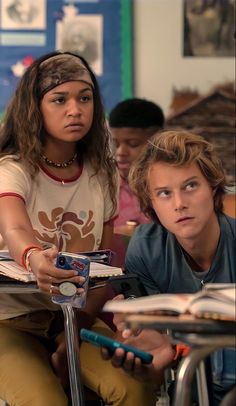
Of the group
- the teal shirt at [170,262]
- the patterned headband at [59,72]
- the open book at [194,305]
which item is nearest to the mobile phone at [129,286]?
the teal shirt at [170,262]

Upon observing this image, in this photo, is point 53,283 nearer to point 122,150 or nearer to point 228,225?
point 228,225

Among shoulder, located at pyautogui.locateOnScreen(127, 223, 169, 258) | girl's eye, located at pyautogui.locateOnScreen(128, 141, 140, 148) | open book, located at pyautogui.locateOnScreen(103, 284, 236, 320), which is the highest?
open book, located at pyautogui.locateOnScreen(103, 284, 236, 320)

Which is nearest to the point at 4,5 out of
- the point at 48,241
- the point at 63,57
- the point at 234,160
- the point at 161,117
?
the point at 161,117

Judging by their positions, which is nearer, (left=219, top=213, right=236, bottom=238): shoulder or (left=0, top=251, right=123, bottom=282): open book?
(left=0, top=251, right=123, bottom=282): open book

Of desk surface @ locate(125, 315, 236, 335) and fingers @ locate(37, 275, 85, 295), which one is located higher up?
desk surface @ locate(125, 315, 236, 335)

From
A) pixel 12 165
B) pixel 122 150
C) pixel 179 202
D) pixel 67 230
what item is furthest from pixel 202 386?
pixel 122 150

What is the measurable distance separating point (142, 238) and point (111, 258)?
0.29 feet

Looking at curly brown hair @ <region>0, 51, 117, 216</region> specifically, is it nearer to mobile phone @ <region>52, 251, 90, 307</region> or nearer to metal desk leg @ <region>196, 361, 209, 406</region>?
mobile phone @ <region>52, 251, 90, 307</region>

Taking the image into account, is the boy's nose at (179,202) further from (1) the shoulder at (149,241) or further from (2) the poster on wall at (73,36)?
(2) the poster on wall at (73,36)

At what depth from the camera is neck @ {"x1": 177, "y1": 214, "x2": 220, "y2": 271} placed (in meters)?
1.95

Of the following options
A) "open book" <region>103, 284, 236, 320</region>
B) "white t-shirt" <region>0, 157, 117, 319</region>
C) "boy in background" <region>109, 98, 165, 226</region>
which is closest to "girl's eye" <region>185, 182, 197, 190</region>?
"white t-shirt" <region>0, 157, 117, 319</region>

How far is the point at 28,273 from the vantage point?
1.85 meters

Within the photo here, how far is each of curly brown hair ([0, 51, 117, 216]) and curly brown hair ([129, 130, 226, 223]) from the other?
0.27 meters

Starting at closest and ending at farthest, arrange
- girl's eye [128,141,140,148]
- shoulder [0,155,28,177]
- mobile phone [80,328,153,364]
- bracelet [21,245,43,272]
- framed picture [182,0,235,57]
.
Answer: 1. mobile phone [80,328,153,364]
2. bracelet [21,245,43,272]
3. shoulder [0,155,28,177]
4. girl's eye [128,141,140,148]
5. framed picture [182,0,235,57]
